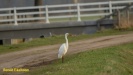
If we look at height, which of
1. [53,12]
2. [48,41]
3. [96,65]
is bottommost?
[48,41]

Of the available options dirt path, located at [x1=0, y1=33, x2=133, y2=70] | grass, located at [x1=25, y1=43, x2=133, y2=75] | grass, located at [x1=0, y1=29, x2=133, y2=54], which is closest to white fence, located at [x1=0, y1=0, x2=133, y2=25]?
grass, located at [x1=0, y1=29, x2=133, y2=54]

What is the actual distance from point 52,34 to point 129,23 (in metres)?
4.55

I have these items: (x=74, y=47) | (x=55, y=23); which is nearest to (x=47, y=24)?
(x=55, y=23)

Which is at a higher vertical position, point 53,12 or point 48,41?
point 53,12

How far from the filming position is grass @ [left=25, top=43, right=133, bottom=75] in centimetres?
1200

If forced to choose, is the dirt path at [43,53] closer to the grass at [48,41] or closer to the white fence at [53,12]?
the grass at [48,41]

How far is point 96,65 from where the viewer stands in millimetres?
12703

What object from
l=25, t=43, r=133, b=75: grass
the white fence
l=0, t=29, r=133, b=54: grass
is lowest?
l=0, t=29, r=133, b=54: grass

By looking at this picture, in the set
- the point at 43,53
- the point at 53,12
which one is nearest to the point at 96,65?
the point at 43,53

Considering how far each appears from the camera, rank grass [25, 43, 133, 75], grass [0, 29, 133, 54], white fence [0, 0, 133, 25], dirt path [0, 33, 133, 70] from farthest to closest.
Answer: white fence [0, 0, 133, 25]
grass [0, 29, 133, 54]
dirt path [0, 33, 133, 70]
grass [25, 43, 133, 75]

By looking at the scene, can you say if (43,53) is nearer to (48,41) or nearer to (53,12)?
(48,41)

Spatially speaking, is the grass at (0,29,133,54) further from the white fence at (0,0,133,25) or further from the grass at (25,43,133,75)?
the grass at (25,43,133,75)

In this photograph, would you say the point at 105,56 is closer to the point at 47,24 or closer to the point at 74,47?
the point at 74,47

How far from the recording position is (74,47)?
61.6ft
